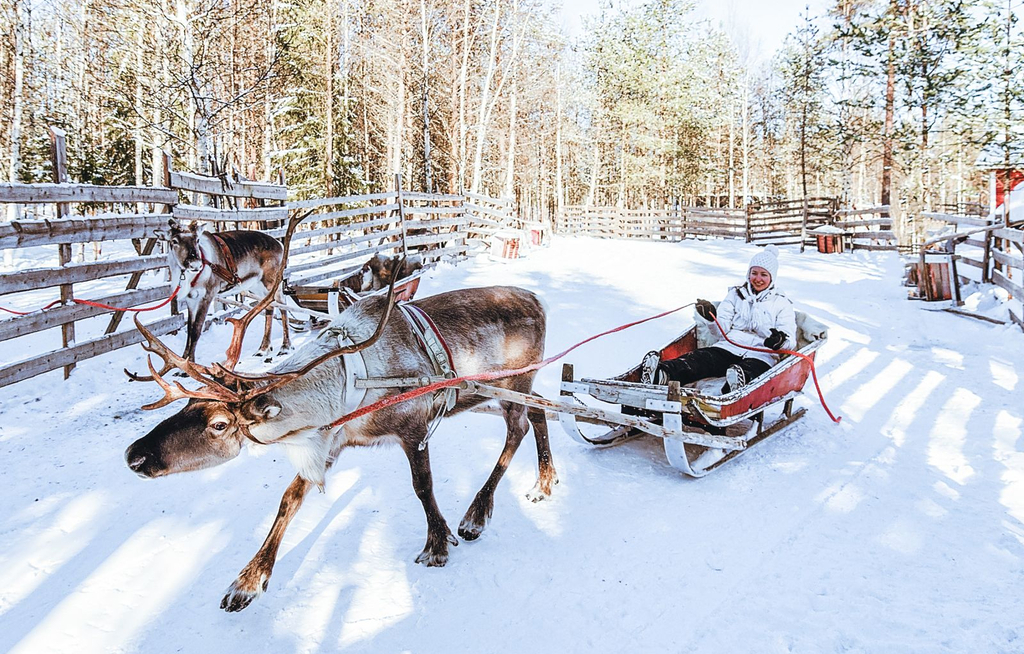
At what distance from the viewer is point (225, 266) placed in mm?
6449

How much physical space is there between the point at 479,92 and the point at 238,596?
82.0ft

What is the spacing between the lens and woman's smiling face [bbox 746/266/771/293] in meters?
5.04

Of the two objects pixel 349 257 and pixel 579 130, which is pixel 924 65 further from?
pixel 579 130

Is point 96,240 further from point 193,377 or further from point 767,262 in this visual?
point 767,262

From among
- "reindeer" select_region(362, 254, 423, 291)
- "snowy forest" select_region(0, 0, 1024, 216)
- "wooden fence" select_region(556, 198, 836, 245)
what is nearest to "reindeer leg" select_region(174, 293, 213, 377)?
"reindeer" select_region(362, 254, 423, 291)

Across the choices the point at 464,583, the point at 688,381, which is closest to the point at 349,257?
the point at 688,381

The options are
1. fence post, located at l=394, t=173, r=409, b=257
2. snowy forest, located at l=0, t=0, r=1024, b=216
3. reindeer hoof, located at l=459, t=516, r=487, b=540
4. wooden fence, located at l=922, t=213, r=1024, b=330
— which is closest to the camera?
reindeer hoof, located at l=459, t=516, r=487, b=540

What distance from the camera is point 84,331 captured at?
7754 mm

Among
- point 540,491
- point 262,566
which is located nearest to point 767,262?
point 540,491

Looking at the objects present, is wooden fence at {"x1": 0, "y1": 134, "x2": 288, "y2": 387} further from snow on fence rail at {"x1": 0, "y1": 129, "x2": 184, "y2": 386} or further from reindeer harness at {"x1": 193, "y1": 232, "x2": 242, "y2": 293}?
reindeer harness at {"x1": 193, "y1": 232, "x2": 242, "y2": 293}

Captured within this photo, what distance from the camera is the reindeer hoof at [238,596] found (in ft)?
8.91

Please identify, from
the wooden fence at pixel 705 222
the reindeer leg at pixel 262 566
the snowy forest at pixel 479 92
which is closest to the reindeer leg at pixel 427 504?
the reindeer leg at pixel 262 566

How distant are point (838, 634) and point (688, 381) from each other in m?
2.20

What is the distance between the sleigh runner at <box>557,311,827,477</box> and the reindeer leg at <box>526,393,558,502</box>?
202 millimetres
